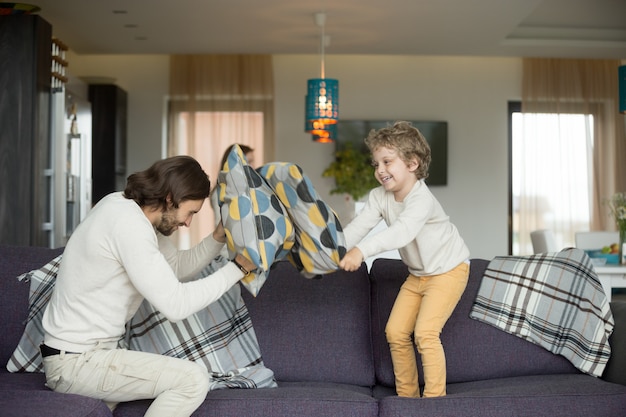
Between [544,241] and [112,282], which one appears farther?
[544,241]

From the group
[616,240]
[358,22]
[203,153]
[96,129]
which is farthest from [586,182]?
[96,129]

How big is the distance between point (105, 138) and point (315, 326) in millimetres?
5821

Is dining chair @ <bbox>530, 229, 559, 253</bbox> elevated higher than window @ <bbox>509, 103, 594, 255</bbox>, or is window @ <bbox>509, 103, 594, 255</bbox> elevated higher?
window @ <bbox>509, 103, 594, 255</bbox>

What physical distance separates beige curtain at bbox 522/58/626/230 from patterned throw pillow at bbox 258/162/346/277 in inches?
264

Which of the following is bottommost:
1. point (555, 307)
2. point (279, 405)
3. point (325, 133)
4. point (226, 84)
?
point (279, 405)

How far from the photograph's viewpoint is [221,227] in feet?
7.75

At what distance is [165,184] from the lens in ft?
7.02

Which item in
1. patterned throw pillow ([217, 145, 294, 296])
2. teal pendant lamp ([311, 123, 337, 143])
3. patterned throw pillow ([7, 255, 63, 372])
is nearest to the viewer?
patterned throw pillow ([217, 145, 294, 296])

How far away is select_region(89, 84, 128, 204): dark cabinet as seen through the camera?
310 inches

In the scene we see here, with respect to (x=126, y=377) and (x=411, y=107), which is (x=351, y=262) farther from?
(x=411, y=107)

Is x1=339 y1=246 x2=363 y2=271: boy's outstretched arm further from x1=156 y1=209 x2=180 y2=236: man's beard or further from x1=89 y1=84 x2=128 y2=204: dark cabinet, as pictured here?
x1=89 y1=84 x2=128 y2=204: dark cabinet

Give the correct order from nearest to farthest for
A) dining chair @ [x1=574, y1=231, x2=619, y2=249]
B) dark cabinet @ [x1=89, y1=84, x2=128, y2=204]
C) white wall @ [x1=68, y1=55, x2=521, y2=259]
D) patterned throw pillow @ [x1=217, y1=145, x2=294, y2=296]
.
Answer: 1. patterned throw pillow @ [x1=217, y1=145, x2=294, y2=296]
2. dining chair @ [x1=574, y1=231, x2=619, y2=249]
3. dark cabinet @ [x1=89, y1=84, x2=128, y2=204]
4. white wall @ [x1=68, y1=55, x2=521, y2=259]

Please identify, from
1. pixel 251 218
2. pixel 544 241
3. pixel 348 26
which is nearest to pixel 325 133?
pixel 348 26

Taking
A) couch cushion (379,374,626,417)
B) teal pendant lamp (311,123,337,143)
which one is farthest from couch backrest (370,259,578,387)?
teal pendant lamp (311,123,337,143)
